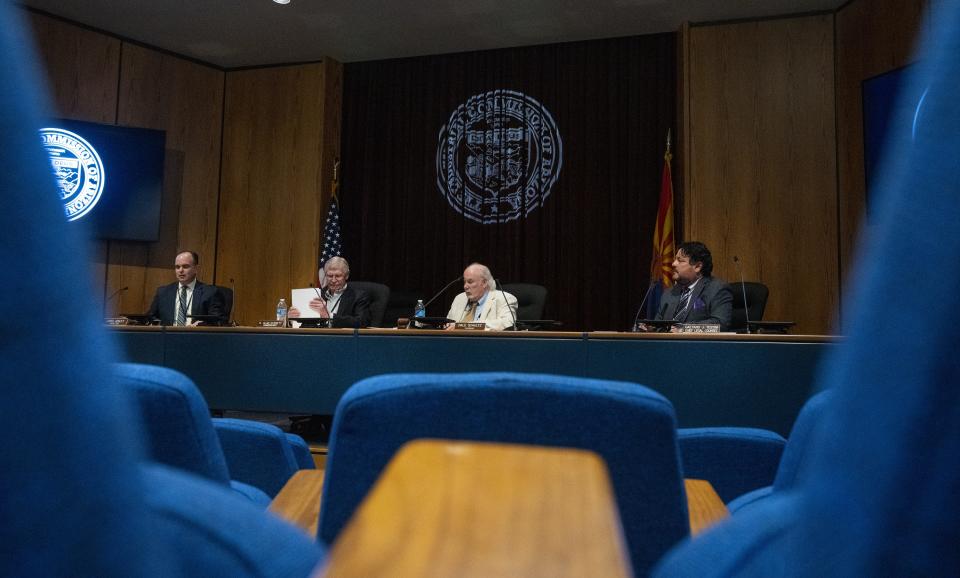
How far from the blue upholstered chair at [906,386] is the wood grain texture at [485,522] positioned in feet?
0.42

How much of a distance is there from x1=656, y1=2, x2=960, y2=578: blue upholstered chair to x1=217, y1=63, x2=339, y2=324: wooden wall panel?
7360 mm

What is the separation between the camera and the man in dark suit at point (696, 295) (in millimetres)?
4566

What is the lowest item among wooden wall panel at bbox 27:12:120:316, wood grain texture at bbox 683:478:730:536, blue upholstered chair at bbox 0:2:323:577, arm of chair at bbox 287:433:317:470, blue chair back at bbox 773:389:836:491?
arm of chair at bbox 287:433:317:470

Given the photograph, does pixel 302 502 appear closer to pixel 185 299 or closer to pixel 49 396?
pixel 49 396

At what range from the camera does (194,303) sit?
586 cm

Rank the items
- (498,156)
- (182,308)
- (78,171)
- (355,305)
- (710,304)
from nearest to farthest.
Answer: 1. (710,304)
2. (355,305)
3. (182,308)
4. (78,171)
5. (498,156)

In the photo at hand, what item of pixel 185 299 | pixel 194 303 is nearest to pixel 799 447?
pixel 194 303

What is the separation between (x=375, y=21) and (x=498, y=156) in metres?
1.86

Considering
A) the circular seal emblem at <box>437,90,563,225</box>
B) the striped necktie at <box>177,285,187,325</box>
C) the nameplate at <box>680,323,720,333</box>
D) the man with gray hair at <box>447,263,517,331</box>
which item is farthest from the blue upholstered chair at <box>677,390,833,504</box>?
the circular seal emblem at <box>437,90,563,225</box>

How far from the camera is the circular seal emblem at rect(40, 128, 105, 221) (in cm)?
627

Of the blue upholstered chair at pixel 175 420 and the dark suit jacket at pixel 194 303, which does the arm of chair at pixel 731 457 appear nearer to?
the blue upholstered chair at pixel 175 420

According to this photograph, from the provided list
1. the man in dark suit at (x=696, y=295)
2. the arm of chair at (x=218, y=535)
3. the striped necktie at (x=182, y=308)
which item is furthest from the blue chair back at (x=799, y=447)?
the striped necktie at (x=182, y=308)

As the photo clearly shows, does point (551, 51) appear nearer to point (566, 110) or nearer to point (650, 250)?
point (566, 110)

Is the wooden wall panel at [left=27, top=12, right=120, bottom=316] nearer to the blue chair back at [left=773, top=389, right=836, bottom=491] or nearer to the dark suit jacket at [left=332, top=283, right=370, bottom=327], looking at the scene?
the dark suit jacket at [left=332, top=283, right=370, bottom=327]
